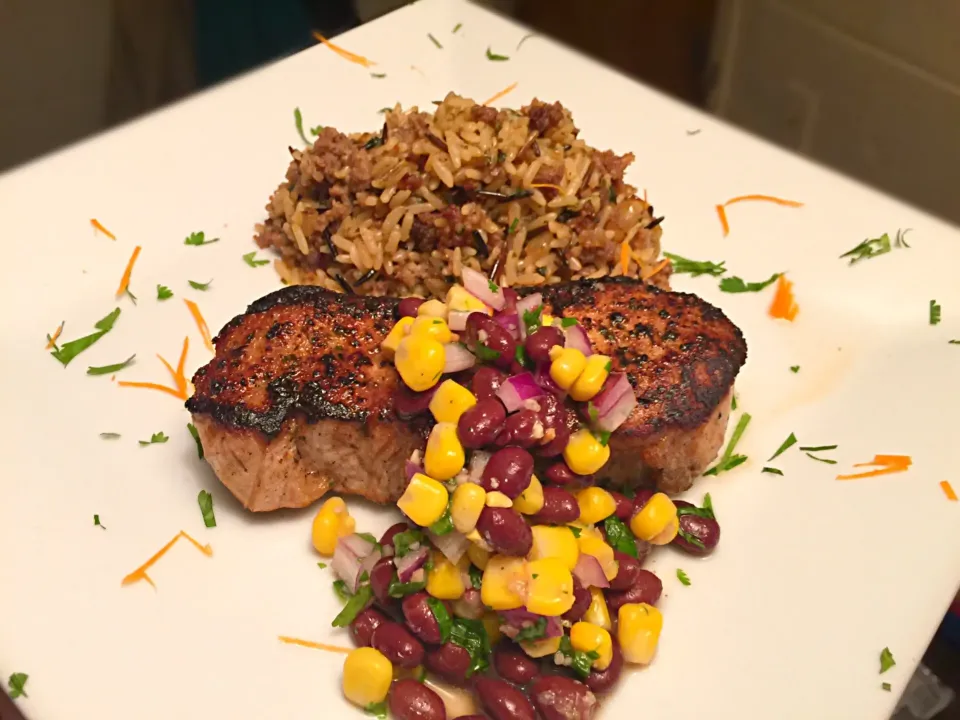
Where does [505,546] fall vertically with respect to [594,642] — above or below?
above

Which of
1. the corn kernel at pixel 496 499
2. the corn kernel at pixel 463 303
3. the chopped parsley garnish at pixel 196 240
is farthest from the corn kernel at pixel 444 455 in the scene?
the chopped parsley garnish at pixel 196 240

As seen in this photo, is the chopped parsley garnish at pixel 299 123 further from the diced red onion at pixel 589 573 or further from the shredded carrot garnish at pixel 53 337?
the diced red onion at pixel 589 573

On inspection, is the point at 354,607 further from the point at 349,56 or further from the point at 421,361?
the point at 349,56

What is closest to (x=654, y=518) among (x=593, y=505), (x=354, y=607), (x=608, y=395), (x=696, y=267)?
(x=593, y=505)

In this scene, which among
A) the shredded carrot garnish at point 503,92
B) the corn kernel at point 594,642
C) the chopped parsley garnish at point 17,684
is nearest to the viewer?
the chopped parsley garnish at point 17,684

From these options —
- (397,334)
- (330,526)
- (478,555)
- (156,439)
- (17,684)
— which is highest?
(397,334)

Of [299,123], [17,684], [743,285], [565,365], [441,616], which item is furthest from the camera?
[299,123]

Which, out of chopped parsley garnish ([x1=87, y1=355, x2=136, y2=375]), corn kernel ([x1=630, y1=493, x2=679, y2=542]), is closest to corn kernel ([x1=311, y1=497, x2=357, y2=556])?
corn kernel ([x1=630, y1=493, x2=679, y2=542])

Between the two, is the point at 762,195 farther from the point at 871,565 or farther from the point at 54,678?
the point at 54,678
